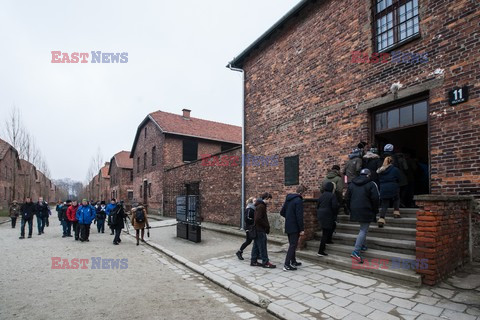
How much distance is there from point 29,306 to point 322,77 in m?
8.74

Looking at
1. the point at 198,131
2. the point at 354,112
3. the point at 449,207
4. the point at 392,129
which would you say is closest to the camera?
the point at 449,207

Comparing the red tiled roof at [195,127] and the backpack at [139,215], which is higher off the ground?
the red tiled roof at [195,127]

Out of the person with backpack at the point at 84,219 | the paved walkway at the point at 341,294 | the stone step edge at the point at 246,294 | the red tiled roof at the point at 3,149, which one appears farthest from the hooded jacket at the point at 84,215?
the red tiled roof at the point at 3,149

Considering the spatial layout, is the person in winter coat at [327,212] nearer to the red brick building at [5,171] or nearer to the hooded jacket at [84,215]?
the hooded jacket at [84,215]

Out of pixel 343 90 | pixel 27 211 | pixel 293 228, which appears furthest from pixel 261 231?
pixel 27 211

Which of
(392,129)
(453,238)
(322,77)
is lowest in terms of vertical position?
(453,238)

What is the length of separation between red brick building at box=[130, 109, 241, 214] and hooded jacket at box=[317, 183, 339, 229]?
1723 centimetres

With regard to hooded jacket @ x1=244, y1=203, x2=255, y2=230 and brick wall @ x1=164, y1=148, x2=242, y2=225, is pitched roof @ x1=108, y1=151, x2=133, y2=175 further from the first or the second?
hooded jacket @ x1=244, y1=203, x2=255, y2=230

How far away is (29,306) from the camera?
4.44m

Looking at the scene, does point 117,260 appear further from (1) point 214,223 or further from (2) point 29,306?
(1) point 214,223

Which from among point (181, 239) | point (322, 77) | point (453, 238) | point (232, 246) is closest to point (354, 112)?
point (322, 77)

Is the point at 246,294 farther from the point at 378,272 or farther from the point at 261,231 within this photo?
the point at 378,272

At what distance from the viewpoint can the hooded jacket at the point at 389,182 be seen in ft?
20.3

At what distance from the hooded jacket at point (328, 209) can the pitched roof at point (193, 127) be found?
700 inches
